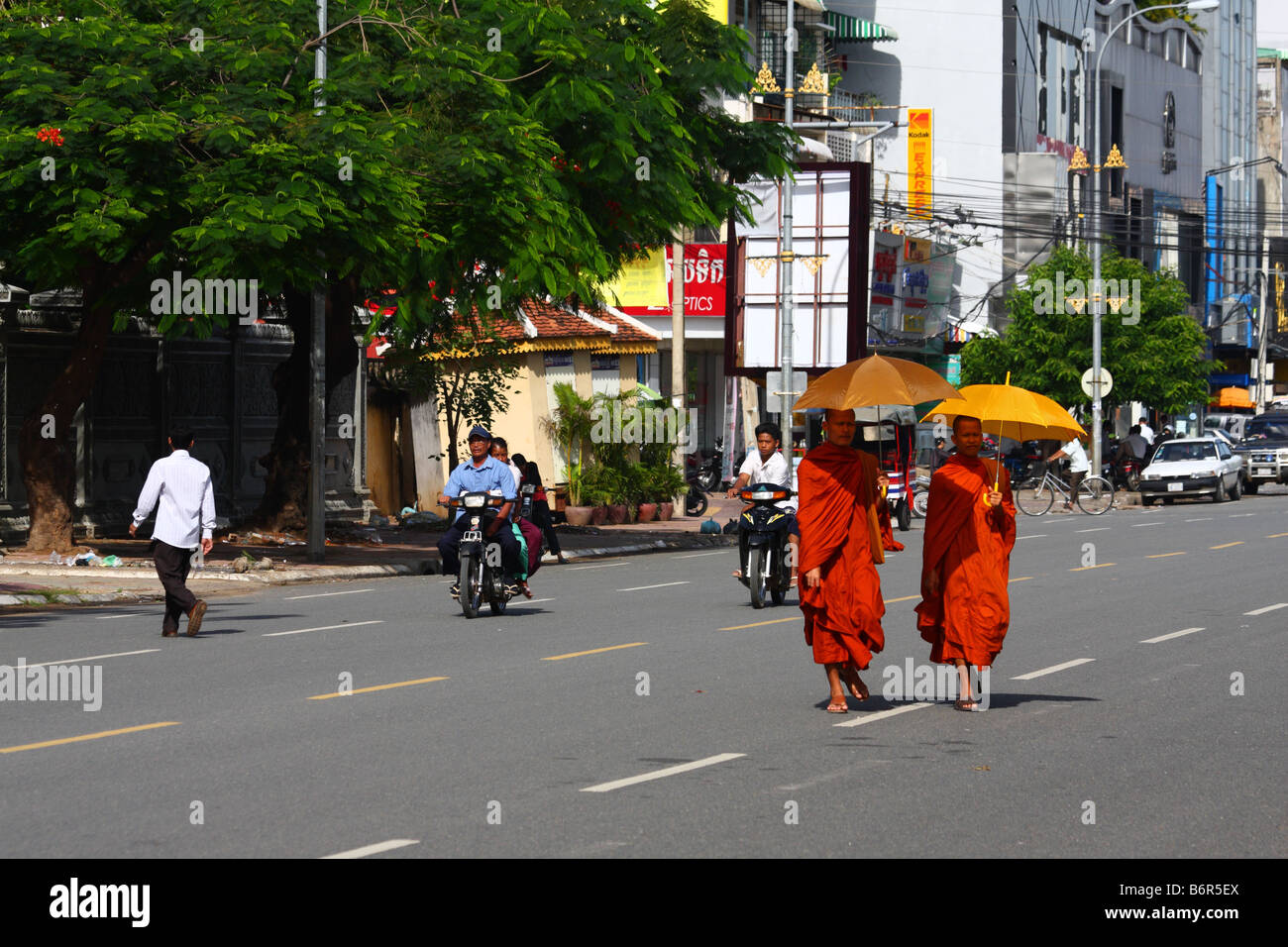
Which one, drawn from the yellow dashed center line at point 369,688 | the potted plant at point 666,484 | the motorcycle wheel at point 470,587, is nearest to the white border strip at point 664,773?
the yellow dashed center line at point 369,688

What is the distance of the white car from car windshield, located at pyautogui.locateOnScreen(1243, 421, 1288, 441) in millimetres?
8758

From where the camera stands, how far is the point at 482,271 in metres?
25.5

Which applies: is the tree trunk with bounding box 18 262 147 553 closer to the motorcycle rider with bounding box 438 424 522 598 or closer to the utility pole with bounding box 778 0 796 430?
the motorcycle rider with bounding box 438 424 522 598

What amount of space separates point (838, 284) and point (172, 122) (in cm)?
1817

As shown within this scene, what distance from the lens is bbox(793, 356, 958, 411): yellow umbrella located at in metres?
11.1

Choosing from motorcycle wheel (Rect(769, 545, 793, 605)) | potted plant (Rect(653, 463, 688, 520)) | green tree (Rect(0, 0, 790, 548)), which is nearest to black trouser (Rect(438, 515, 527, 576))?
motorcycle wheel (Rect(769, 545, 793, 605))

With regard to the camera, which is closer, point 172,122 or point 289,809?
point 289,809

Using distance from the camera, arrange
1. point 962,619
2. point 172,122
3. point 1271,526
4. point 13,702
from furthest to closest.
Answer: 1. point 1271,526
2. point 172,122
3. point 13,702
4. point 962,619

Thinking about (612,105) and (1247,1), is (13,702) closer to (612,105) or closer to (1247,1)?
(612,105)

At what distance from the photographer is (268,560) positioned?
76.6ft

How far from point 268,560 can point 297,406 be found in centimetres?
492

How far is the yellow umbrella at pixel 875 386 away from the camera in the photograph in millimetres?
11070

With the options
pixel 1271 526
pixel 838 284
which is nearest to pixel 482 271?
pixel 838 284

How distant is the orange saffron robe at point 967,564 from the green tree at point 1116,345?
144ft
